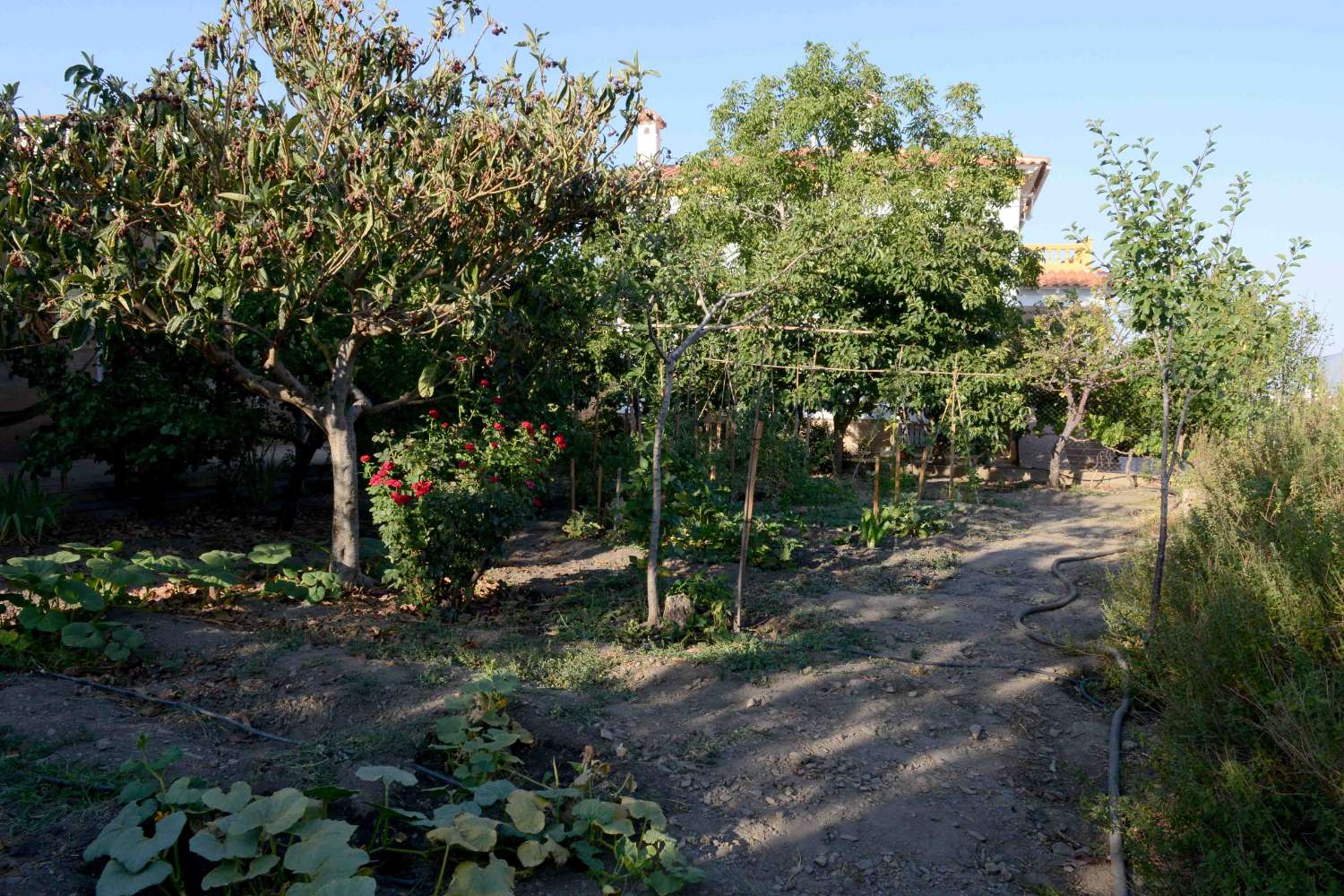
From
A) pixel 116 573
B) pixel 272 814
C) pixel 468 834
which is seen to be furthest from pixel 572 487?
pixel 272 814

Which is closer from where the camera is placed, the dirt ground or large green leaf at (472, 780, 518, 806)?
large green leaf at (472, 780, 518, 806)

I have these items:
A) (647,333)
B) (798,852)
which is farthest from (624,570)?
(798,852)

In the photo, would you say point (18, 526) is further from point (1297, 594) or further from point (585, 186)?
point (1297, 594)

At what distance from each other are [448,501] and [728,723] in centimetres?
236

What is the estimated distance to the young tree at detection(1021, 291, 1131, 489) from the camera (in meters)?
14.0

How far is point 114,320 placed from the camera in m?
5.29

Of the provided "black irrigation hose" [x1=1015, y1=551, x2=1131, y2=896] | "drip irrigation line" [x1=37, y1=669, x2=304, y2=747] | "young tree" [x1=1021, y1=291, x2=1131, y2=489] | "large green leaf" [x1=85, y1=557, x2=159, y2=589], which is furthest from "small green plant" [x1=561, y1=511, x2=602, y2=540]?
"young tree" [x1=1021, y1=291, x2=1131, y2=489]

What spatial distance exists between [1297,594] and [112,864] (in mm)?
4710

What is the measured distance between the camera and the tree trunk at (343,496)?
22.2 ft

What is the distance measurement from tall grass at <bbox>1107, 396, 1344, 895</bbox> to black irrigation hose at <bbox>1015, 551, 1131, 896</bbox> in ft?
0.22

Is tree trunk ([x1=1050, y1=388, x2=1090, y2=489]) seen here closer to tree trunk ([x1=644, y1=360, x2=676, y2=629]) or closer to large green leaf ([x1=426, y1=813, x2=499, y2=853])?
tree trunk ([x1=644, y1=360, x2=676, y2=629])

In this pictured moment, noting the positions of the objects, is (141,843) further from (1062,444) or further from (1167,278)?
(1062,444)

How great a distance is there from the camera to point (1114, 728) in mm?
4625

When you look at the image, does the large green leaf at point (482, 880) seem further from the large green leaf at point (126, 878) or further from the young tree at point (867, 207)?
the young tree at point (867, 207)
